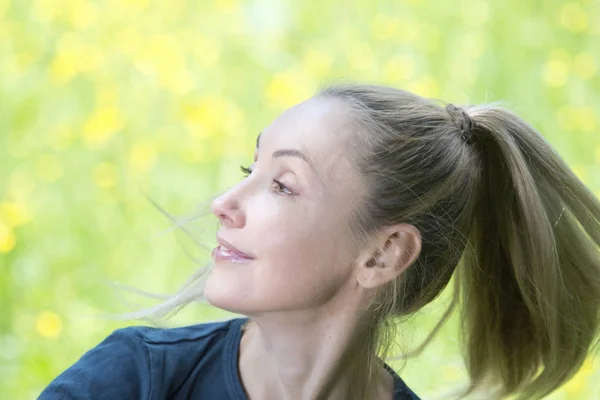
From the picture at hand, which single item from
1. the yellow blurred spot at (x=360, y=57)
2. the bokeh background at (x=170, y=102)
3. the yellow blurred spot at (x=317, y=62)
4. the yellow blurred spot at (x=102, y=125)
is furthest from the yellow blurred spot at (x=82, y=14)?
the yellow blurred spot at (x=360, y=57)

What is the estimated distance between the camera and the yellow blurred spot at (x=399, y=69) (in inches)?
132

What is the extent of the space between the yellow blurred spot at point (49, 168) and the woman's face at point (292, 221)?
1.41 meters

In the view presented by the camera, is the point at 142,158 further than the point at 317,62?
No

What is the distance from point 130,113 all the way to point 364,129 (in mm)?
1640

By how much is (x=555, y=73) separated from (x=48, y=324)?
79.5 inches

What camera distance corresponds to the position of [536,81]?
11.4ft

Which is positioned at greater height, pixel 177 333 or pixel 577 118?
pixel 577 118

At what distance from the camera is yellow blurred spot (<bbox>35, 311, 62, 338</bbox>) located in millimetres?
2526

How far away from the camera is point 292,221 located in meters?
1.56

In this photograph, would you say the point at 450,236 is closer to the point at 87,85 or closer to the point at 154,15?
the point at 87,85

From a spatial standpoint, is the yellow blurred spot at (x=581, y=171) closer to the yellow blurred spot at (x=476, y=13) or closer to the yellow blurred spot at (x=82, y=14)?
the yellow blurred spot at (x=476, y=13)

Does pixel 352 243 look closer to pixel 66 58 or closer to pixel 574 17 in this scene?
pixel 66 58

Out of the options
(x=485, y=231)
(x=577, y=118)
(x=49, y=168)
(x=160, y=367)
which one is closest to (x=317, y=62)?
(x=577, y=118)

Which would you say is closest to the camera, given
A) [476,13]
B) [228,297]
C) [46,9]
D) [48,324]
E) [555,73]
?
[228,297]
